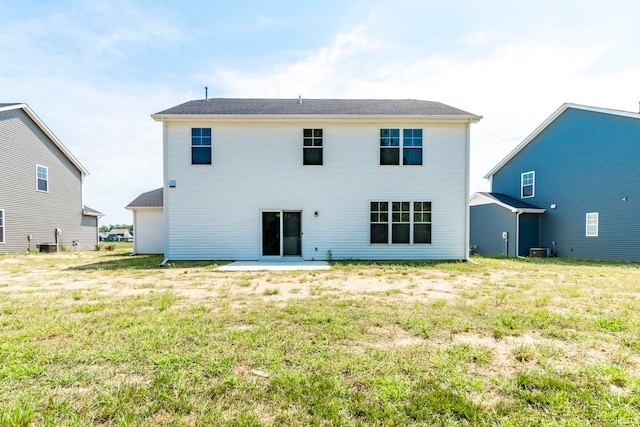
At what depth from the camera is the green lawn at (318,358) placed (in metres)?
2.13

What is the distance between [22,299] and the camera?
5188 mm

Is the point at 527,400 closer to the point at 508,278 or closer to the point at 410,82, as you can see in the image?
the point at 508,278

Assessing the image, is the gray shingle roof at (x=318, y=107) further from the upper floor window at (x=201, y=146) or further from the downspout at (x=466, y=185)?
the downspout at (x=466, y=185)

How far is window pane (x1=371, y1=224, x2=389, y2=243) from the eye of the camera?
36.4ft

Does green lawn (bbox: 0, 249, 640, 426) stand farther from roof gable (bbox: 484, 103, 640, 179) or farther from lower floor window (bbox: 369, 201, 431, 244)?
roof gable (bbox: 484, 103, 640, 179)

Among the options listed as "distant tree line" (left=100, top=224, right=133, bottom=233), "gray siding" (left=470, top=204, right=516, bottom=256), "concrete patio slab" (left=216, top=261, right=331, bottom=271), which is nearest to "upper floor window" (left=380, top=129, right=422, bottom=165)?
"concrete patio slab" (left=216, top=261, right=331, bottom=271)

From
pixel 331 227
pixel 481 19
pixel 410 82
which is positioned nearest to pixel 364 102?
pixel 410 82

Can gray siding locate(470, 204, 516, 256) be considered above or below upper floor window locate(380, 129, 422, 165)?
below

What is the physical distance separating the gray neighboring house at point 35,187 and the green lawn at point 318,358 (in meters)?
13.0

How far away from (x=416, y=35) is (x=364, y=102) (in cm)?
355

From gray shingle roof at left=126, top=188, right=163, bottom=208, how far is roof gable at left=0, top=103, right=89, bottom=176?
→ 7.28m

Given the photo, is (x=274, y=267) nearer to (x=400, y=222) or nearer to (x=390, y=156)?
(x=400, y=222)

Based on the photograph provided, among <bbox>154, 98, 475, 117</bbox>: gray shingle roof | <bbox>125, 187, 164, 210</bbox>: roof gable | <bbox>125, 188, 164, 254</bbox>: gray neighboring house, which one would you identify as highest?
<bbox>154, 98, 475, 117</bbox>: gray shingle roof

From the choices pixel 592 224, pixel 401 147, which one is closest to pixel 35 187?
pixel 401 147
